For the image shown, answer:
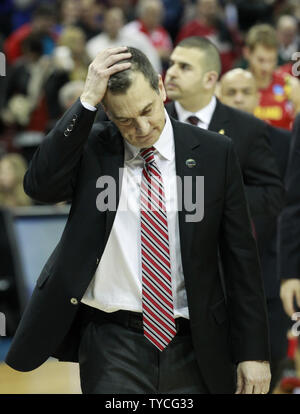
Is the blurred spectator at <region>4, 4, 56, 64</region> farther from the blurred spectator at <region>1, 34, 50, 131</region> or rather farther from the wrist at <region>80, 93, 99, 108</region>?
the wrist at <region>80, 93, 99, 108</region>

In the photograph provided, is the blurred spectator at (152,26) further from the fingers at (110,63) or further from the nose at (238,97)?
the fingers at (110,63)

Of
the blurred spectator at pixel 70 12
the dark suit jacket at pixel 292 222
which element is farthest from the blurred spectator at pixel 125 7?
the dark suit jacket at pixel 292 222

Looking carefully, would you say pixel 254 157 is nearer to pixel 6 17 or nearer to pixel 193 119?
pixel 193 119

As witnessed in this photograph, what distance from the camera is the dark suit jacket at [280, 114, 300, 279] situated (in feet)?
14.5

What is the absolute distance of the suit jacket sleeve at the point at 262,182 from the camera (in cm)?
454

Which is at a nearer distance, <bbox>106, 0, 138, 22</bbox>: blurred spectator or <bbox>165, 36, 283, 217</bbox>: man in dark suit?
<bbox>165, 36, 283, 217</bbox>: man in dark suit

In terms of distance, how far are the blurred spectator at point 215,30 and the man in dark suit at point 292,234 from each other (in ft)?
20.0

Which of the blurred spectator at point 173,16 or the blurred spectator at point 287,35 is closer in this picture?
the blurred spectator at point 287,35

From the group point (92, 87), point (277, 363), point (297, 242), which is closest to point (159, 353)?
point (92, 87)

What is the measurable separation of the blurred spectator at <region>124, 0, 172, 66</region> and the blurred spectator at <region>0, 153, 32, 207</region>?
9.44 feet

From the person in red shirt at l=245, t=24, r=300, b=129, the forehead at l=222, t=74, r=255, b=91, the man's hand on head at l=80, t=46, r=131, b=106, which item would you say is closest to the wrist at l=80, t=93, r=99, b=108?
the man's hand on head at l=80, t=46, r=131, b=106

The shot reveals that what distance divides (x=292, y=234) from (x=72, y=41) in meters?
5.48

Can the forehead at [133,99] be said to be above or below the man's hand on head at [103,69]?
below

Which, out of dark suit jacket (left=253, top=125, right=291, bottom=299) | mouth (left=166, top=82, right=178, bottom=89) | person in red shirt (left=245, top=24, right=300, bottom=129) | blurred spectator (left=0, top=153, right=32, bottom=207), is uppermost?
mouth (left=166, top=82, right=178, bottom=89)
